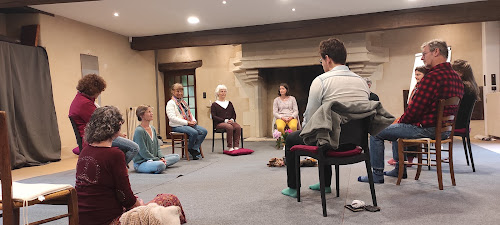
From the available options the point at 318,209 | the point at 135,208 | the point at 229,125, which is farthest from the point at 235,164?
the point at 135,208

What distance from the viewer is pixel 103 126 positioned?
1.88m

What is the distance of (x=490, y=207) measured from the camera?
8.21 feet

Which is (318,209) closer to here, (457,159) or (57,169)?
(457,159)

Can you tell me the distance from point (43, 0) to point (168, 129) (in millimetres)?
5427

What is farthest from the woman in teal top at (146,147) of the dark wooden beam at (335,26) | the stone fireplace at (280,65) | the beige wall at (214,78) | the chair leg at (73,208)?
the beige wall at (214,78)

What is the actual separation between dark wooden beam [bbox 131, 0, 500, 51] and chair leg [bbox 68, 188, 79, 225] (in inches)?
231

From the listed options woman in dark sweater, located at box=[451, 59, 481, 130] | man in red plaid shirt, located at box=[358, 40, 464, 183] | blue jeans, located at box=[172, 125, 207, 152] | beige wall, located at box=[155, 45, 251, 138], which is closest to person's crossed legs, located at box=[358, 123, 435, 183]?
man in red plaid shirt, located at box=[358, 40, 464, 183]

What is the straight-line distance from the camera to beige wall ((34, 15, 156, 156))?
6.23 m

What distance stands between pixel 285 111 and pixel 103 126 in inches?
192

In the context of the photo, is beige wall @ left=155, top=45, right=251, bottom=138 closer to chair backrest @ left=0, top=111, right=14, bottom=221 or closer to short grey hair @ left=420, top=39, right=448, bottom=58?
short grey hair @ left=420, top=39, right=448, bottom=58

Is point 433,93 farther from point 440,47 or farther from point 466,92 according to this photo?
point 466,92

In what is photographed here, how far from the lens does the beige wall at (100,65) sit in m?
6.23

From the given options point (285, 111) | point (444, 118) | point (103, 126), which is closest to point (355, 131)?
point (444, 118)

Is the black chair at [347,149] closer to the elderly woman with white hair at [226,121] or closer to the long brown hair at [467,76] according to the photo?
the long brown hair at [467,76]
